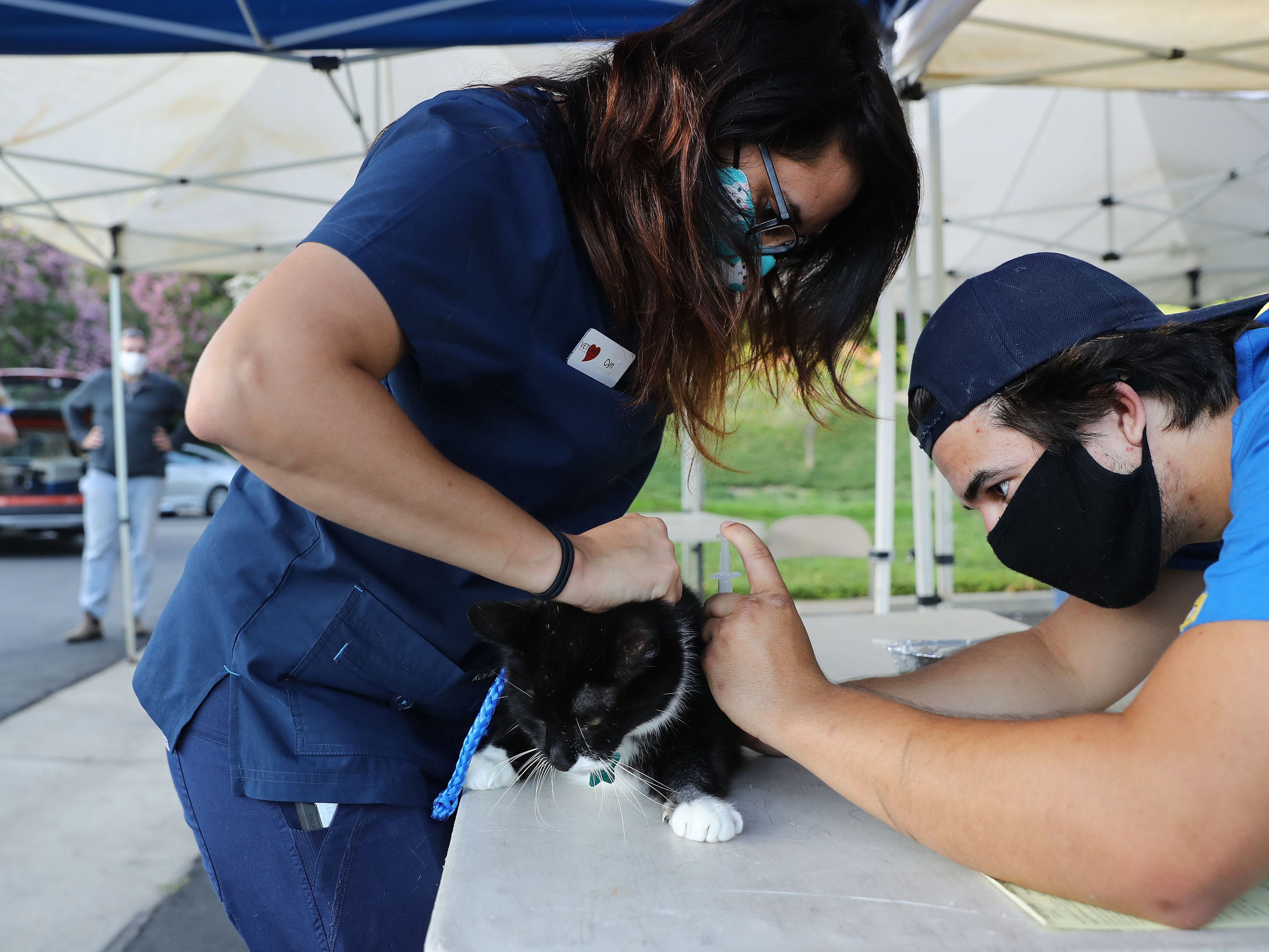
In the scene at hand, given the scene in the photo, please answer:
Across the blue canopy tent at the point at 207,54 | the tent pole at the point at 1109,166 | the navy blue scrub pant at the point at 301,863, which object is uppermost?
the tent pole at the point at 1109,166

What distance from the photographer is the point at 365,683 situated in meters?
1.12

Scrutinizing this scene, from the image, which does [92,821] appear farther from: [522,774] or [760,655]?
[760,655]

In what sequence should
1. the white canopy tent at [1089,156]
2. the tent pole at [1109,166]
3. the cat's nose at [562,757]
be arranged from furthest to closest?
the tent pole at [1109,166] → the white canopy tent at [1089,156] → the cat's nose at [562,757]

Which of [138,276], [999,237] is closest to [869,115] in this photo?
[999,237]

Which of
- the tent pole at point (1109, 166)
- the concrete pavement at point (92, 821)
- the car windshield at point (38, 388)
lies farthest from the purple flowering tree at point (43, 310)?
the tent pole at point (1109, 166)

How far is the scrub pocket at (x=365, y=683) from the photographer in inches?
42.4

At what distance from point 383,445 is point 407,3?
2.70m

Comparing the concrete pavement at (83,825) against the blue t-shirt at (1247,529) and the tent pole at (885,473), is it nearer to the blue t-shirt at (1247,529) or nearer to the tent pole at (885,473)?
the tent pole at (885,473)

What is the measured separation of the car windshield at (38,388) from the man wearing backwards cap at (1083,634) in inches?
474

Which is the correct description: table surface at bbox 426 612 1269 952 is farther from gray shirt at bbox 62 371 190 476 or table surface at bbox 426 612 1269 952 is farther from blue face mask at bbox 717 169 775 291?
gray shirt at bbox 62 371 190 476

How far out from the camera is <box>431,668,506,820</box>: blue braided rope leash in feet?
3.76

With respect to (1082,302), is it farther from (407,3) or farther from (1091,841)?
(407,3)

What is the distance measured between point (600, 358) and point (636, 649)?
449 millimetres

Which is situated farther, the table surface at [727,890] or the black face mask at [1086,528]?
the black face mask at [1086,528]
